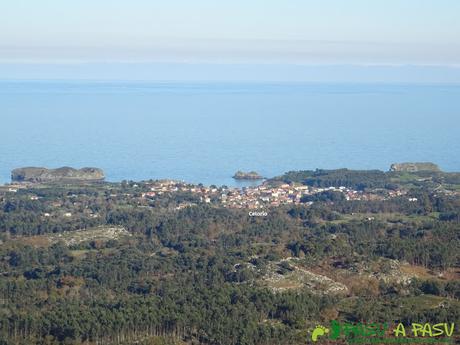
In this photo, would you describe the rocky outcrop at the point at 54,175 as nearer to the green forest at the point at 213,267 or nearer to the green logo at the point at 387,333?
the green forest at the point at 213,267

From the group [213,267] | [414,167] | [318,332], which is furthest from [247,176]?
[318,332]

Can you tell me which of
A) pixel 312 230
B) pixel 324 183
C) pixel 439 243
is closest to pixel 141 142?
pixel 324 183

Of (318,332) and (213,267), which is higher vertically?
(213,267)

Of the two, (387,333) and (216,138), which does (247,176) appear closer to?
(216,138)

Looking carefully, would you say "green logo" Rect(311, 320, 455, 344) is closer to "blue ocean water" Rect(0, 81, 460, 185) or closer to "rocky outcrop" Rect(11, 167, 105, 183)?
"blue ocean water" Rect(0, 81, 460, 185)

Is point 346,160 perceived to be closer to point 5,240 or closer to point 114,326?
point 5,240

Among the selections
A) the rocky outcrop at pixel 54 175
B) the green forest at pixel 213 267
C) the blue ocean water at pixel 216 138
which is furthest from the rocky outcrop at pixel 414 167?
the rocky outcrop at pixel 54 175
